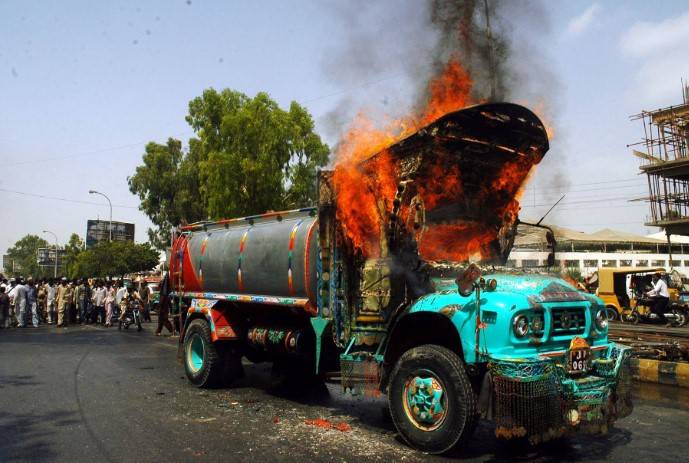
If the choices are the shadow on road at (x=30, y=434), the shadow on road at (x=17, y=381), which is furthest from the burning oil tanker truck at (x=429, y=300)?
the shadow on road at (x=17, y=381)

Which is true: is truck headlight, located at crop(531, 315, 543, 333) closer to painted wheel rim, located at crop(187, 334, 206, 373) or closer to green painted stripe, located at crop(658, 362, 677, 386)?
painted wheel rim, located at crop(187, 334, 206, 373)

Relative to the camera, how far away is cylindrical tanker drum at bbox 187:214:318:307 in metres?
7.00

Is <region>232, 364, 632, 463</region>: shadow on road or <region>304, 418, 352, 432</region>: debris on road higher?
<region>304, 418, 352, 432</region>: debris on road

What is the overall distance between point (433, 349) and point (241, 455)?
201 cm

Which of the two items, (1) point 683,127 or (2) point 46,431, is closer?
(2) point 46,431

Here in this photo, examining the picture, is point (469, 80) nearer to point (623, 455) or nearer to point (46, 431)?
point (623, 455)

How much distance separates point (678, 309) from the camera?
65.9 feet

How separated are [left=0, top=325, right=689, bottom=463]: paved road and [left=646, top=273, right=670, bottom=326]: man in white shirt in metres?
12.3

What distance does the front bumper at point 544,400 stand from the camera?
4.50 meters

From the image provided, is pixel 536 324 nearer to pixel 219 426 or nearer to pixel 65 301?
pixel 219 426

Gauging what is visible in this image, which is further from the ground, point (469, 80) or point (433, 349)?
point (469, 80)

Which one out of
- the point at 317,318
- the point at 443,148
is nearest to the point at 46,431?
the point at 317,318

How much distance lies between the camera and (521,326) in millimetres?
4738

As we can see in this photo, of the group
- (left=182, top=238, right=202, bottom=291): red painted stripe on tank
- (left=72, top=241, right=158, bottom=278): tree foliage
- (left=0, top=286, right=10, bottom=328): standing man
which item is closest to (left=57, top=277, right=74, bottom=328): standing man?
(left=0, top=286, right=10, bottom=328): standing man
